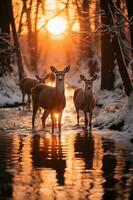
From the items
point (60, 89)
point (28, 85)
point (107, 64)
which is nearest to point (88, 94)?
point (60, 89)

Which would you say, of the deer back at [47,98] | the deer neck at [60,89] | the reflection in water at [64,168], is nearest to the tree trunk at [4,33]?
the deer back at [47,98]

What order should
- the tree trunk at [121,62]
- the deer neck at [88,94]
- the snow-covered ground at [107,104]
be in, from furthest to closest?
the deer neck at [88,94] → the tree trunk at [121,62] → the snow-covered ground at [107,104]

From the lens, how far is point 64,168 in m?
13.3

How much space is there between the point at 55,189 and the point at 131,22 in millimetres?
10535

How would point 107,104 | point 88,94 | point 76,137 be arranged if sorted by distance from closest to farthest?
point 76,137, point 88,94, point 107,104

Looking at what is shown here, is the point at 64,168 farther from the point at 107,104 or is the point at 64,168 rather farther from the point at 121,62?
the point at 107,104

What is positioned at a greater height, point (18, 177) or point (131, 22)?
point (131, 22)

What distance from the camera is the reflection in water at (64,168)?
1076 centimetres

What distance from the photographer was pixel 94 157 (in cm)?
1505

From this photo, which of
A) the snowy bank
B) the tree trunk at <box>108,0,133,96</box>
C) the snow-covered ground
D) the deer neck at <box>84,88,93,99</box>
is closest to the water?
the snow-covered ground

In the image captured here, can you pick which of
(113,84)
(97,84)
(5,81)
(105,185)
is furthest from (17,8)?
(105,185)

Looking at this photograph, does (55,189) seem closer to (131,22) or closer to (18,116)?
(131,22)

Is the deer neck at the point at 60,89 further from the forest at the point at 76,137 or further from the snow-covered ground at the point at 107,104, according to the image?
the snow-covered ground at the point at 107,104

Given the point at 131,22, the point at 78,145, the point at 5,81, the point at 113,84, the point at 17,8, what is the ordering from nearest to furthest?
the point at 78,145 < the point at 131,22 < the point at 113,84 < the point at 5,81 < the point at 17,8
